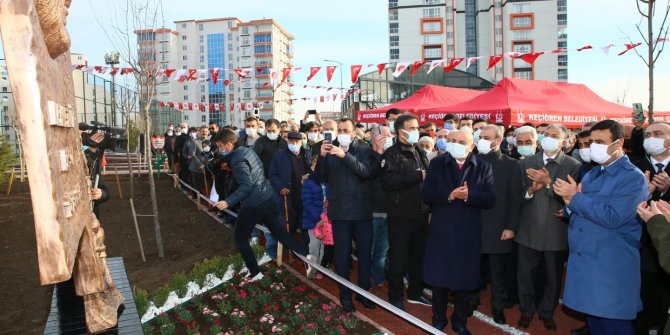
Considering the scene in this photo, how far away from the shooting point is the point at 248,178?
6.25 m

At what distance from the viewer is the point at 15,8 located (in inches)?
77.4

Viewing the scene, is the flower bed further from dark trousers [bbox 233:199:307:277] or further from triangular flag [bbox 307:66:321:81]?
triangular flag [bbox 307:66:321:81]

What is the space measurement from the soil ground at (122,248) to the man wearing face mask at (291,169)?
1.43 meters

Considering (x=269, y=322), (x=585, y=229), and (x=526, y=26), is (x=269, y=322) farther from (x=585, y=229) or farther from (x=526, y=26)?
(x=526, y=26)

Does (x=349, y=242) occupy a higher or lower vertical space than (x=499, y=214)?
lower

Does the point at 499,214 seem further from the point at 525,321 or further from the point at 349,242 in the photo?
the point at 349,242


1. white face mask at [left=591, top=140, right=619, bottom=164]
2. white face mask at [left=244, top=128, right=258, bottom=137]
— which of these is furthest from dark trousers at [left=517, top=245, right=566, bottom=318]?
white face mask at [left=244, top=128, right=258, bottom=137]

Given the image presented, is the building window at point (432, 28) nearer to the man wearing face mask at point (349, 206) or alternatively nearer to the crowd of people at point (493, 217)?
the crowd of people at point (493, 217)

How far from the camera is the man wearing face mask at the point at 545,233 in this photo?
207 inches

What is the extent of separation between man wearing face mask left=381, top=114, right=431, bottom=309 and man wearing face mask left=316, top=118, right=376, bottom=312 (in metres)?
0.26

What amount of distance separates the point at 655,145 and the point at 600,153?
113cm

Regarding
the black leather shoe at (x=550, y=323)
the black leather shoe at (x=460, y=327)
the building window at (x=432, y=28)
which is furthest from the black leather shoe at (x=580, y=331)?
the building window at (x=432, y=28)

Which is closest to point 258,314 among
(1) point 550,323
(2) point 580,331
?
(1) point 550,323

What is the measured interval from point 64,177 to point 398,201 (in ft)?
11.6
